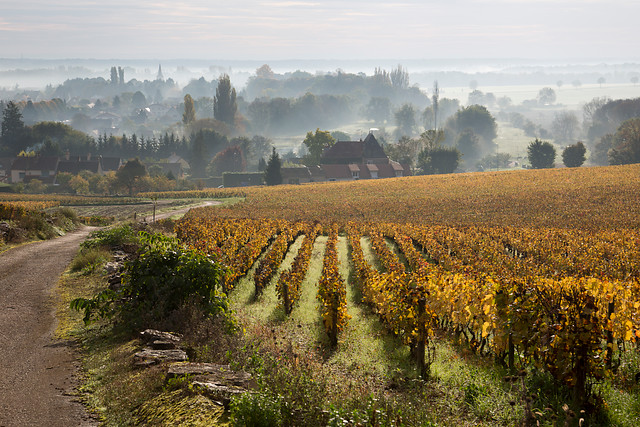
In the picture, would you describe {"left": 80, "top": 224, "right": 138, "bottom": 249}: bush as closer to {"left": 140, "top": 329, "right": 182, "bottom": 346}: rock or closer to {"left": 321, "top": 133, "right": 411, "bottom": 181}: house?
{"left": 140, "top": 329, "right": 182, "bottom": 346}: rock

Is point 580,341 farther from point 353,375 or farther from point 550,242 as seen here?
point 550,242

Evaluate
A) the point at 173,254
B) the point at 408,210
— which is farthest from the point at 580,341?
the point at 408,210

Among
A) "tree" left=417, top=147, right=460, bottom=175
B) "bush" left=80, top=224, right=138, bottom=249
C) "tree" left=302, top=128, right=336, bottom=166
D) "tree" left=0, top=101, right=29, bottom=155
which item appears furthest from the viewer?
"tree" left=0, top=101, right=29, bottom=155

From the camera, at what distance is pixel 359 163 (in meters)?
122

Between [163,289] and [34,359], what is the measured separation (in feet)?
9.62

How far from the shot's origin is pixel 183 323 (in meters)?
11.7

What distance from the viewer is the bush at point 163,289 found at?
1221 centimetres

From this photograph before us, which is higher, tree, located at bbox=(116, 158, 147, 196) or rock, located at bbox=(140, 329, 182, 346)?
tree, located at bbox=(116, 158, 147, 196)

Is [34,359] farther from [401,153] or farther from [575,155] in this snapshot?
[401,153]

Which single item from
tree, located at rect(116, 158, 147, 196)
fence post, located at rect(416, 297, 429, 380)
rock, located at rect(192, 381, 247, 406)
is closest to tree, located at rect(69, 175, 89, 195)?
tree, located at rect(116, 158, 147, 196)

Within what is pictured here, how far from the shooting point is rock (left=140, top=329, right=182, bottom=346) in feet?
35.4

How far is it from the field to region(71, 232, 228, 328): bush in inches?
28.4

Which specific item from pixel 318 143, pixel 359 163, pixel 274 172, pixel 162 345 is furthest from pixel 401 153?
pixel 162 345

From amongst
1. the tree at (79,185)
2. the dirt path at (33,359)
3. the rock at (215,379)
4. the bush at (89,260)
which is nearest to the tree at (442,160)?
the tree at (79,185)
